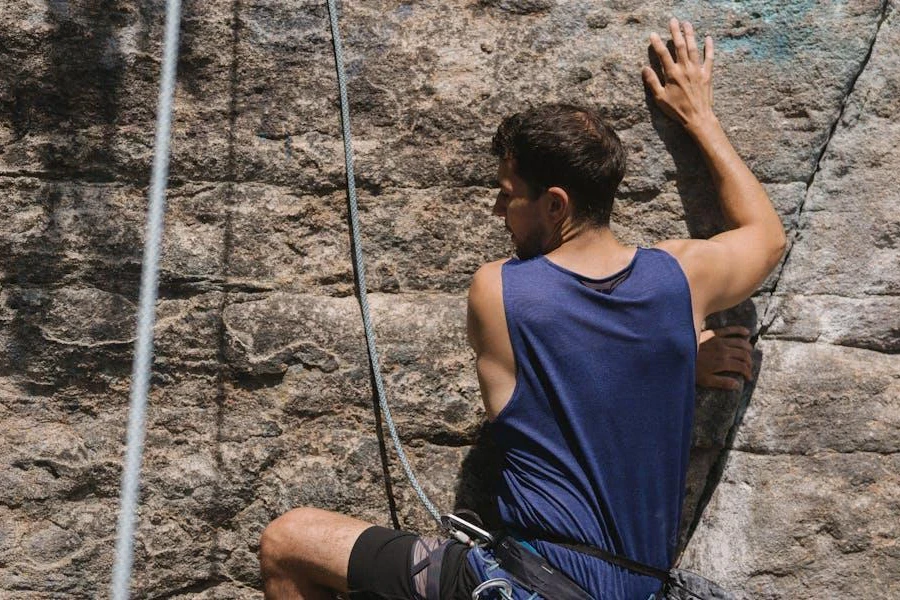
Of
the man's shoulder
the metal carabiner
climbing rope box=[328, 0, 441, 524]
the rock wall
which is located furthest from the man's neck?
the metal carabiner

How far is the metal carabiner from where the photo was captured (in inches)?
85.7

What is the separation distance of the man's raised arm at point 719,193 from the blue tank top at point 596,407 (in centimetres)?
17

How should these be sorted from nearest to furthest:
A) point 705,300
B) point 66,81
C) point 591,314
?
1. point 591,314
2. point 705,300
3. point 66,81

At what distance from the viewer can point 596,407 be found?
2.22 metres

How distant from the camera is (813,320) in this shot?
109 inches

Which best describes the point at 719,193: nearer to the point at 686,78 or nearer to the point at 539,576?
the point at 686,78

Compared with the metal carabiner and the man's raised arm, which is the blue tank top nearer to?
the metal carabiner

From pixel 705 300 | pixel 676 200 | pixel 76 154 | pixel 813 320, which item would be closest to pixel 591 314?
pixel 705 300

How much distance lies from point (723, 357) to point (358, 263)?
928 millimetres

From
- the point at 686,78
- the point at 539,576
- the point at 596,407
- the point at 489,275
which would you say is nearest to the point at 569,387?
the point at 596,407

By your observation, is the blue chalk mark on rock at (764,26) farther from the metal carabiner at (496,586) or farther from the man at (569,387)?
the metal carabiner at (496,586)

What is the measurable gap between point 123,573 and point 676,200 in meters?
1.63

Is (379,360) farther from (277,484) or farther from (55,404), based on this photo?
(55,404)

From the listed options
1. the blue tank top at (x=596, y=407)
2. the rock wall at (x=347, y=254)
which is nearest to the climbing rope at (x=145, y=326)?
the rock wall at (x=347, y=254)
